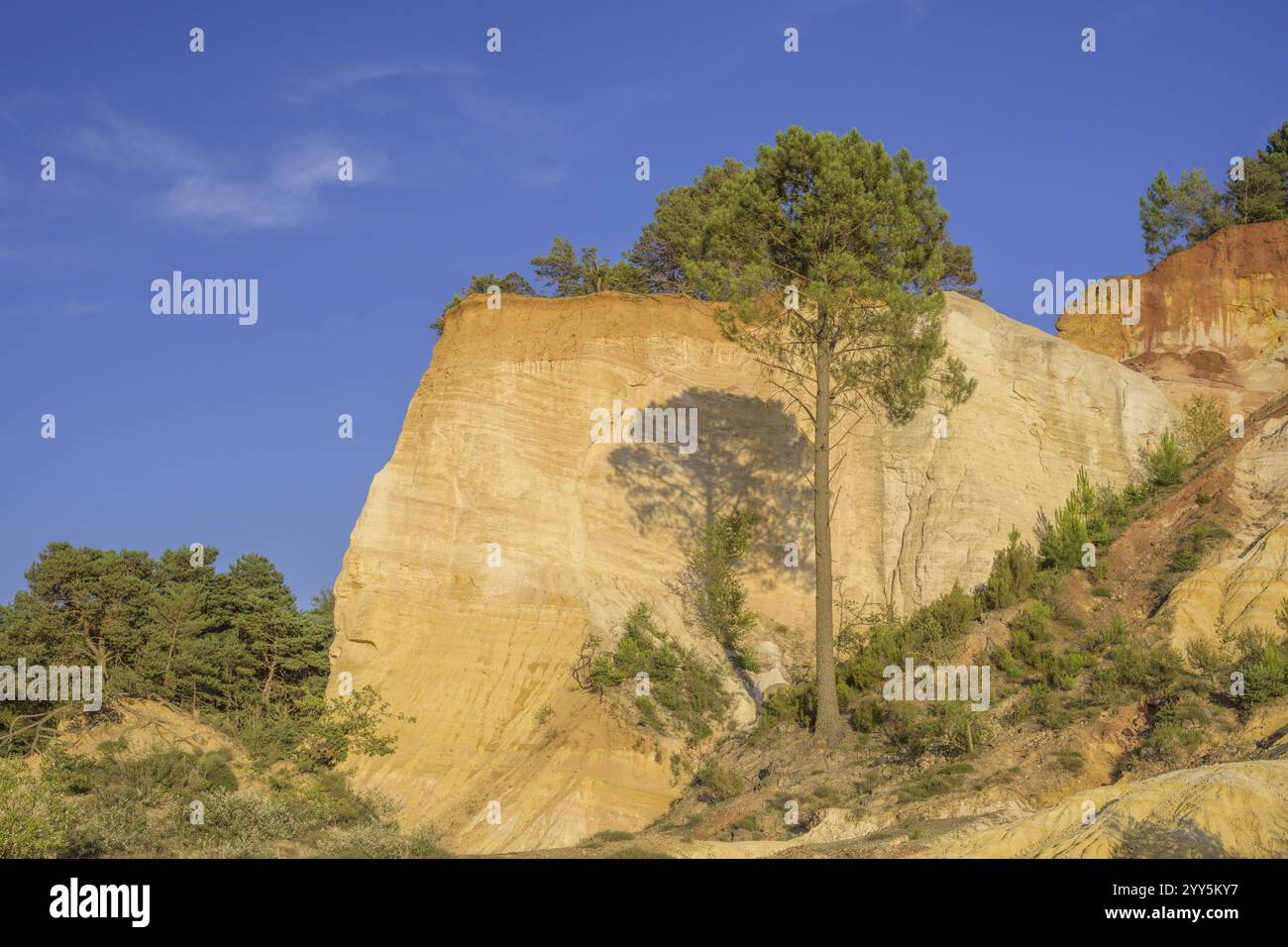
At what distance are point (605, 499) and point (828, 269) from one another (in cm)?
884

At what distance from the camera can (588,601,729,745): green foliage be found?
2594cm

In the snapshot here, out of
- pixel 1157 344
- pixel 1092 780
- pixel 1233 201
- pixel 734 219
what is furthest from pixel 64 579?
pixel 1233 201

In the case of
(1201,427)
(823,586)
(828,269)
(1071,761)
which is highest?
(828,269)

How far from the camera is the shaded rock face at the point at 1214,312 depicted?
1439 inches

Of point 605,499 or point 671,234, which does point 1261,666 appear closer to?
point 605,499

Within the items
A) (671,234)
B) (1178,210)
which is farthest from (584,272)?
(1178,210)

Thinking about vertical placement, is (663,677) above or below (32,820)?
above

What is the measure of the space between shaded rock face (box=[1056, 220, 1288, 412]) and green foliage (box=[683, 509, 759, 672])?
566 inches

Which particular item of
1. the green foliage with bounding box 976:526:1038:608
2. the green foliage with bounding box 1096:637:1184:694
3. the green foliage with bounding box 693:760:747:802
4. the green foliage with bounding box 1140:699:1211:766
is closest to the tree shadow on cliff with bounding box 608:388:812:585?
the green foliage with bounding box 976:526:1038:608

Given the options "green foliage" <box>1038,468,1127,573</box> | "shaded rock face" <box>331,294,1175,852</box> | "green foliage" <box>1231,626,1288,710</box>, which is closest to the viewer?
"green foliage" <box>1231,626,1288,710</box>

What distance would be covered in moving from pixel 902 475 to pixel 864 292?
8.57 meters

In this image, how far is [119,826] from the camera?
18312 millimetres

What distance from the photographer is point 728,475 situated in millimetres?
30734

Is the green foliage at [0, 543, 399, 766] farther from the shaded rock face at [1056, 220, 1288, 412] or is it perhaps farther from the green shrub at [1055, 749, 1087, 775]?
the shaded rock face at [1056, 220, 1288, 412]
